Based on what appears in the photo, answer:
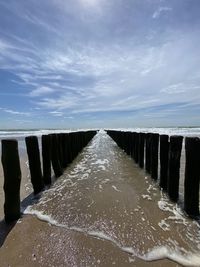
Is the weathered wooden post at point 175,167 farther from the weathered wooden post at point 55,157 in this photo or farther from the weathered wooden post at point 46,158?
the weathered wooden post at point 55,157

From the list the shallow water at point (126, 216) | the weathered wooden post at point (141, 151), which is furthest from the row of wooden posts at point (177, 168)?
the weathered wooden post at point (141, 151)

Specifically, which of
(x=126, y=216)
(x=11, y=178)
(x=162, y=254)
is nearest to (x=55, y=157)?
(x=11, y=178)

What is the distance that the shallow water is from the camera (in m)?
3.42

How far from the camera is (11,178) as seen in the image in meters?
4.43

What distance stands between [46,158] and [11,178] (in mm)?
2833

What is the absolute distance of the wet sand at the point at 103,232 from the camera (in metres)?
3.17

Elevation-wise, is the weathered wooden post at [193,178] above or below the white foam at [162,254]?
above

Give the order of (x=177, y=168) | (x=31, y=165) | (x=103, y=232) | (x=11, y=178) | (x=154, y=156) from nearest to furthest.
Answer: (x=103, y=232) → (x=11, y=178) → (x=177, y=168) → (x=31, y=165) → (x=154, y=156)

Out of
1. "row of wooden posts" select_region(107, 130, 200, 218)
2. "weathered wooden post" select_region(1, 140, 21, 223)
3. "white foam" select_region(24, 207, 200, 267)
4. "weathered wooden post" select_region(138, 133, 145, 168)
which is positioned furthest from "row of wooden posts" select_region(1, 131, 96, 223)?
"row of wooden posts" select_region(107, 130, 200, 218)

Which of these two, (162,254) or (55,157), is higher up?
(55,157)

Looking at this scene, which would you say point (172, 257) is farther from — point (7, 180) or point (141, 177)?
point (141, 177)

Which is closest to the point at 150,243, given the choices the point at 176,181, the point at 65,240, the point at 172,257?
the point at 172,257

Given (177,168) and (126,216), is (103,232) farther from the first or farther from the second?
(177,168)

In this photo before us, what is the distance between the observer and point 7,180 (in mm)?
4418
